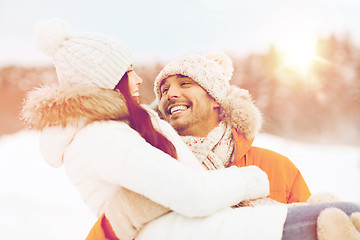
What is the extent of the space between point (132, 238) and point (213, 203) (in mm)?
338

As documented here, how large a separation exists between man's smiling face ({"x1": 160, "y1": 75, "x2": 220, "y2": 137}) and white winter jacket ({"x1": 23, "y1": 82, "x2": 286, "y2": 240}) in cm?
69

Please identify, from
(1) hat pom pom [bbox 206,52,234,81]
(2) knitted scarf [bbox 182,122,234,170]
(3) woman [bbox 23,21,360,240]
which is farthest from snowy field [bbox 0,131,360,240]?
(3) woman [bbox 23,21,360,240]

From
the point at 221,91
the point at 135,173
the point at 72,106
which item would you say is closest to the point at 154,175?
the point at 135,173

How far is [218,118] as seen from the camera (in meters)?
1.91

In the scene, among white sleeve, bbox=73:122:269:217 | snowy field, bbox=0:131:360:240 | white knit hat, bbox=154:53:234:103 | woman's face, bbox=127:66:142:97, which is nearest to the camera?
white sleeve, bbox=73:122:269:217

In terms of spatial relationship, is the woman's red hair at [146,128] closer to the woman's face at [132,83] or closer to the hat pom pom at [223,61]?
the woman's face at [132,83]

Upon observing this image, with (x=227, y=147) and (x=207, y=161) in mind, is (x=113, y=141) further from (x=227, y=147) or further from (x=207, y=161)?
(x=227, y=147)

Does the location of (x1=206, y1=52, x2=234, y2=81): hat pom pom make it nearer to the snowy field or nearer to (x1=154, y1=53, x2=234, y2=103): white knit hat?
(x1=154, y1=53, x2=234, y2=103): white knit hat

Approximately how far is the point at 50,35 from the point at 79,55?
0.13 metres

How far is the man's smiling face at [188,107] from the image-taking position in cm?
181

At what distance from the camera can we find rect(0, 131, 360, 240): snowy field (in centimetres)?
362

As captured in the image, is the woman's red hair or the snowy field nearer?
the woman's red hair

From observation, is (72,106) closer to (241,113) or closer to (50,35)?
(50,35)

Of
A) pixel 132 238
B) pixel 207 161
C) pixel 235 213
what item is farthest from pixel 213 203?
pixel 207 161
